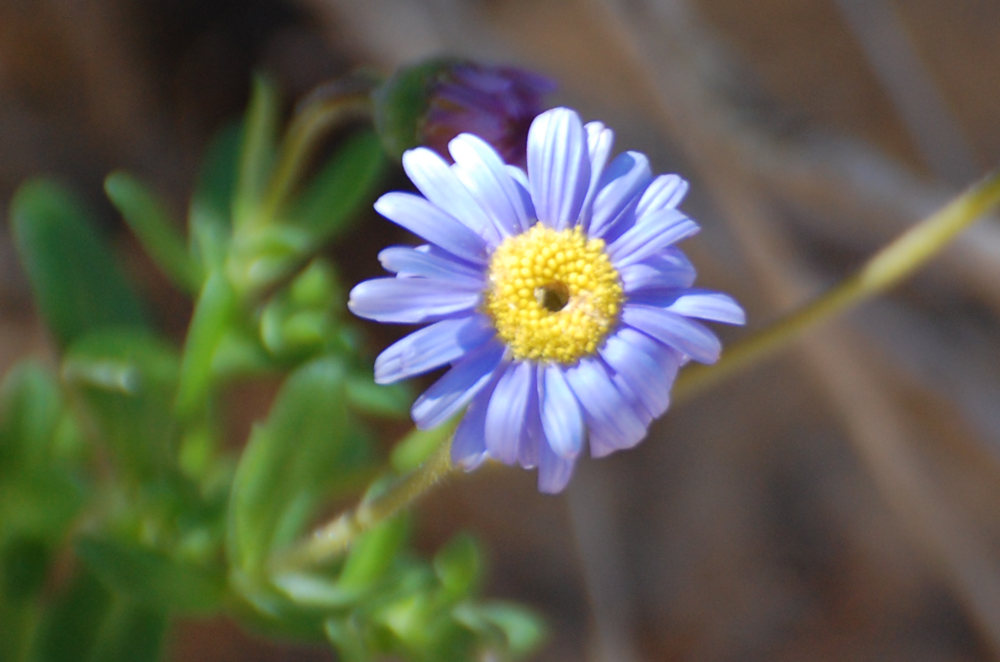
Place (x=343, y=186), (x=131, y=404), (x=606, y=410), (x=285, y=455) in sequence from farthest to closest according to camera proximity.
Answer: (x=343, y=186), (x=131, y=404), (x=285, y=455), (x=606, y=410)

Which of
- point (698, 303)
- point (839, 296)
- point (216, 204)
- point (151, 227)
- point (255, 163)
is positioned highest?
point (216, 204)

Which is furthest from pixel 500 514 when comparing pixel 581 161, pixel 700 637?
pixel 581 161

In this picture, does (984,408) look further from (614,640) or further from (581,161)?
(581,161)

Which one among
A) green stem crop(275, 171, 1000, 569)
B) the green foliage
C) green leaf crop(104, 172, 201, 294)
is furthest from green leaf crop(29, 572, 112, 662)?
green stem crop(275, 171, 1000, 569)

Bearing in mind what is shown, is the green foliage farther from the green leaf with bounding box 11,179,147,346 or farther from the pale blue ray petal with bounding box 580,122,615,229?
the pale blue ray petal with bounding box 580,122,615,229

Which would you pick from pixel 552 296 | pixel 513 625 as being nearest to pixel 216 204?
pixel 513 625

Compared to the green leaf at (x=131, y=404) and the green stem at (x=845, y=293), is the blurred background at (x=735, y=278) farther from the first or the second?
the green leaf at (x=131, y=404)

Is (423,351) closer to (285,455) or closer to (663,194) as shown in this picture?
(663,194)
